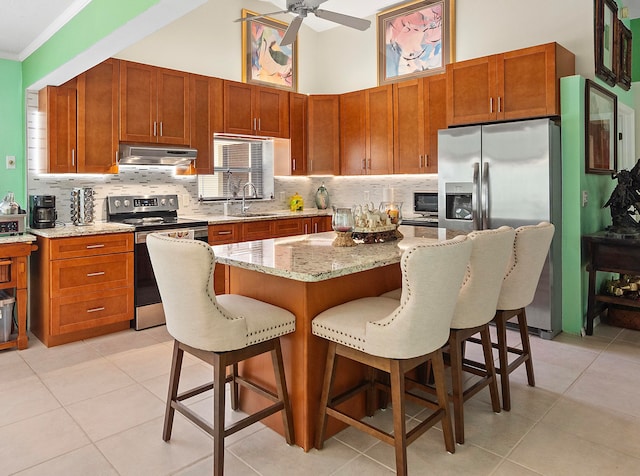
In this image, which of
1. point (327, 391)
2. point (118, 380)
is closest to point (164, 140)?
point (118, 380)

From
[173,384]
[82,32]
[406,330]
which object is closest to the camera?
[406,330]

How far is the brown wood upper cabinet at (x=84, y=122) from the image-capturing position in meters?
3.99

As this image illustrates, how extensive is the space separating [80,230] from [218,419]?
2.58 m

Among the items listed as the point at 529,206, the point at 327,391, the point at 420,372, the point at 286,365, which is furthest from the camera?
the point at 529,206

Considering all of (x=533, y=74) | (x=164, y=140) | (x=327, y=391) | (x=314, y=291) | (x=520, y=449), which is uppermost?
(x=533, y=74)

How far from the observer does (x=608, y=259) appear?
3.88m

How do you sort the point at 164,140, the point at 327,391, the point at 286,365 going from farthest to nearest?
1. the point at 164,140
2. the point at 286,365
3. the point at 327,391

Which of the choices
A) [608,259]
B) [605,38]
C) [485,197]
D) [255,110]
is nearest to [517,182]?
[485,197]

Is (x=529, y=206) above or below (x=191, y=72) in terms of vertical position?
below

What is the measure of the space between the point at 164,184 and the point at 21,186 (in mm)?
1275

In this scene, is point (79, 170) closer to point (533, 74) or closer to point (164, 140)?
point (164, 140)

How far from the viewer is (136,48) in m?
4.68

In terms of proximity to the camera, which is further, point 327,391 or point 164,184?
point 164,184

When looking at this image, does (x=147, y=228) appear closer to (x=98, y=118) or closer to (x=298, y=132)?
(x=98, y=118)
